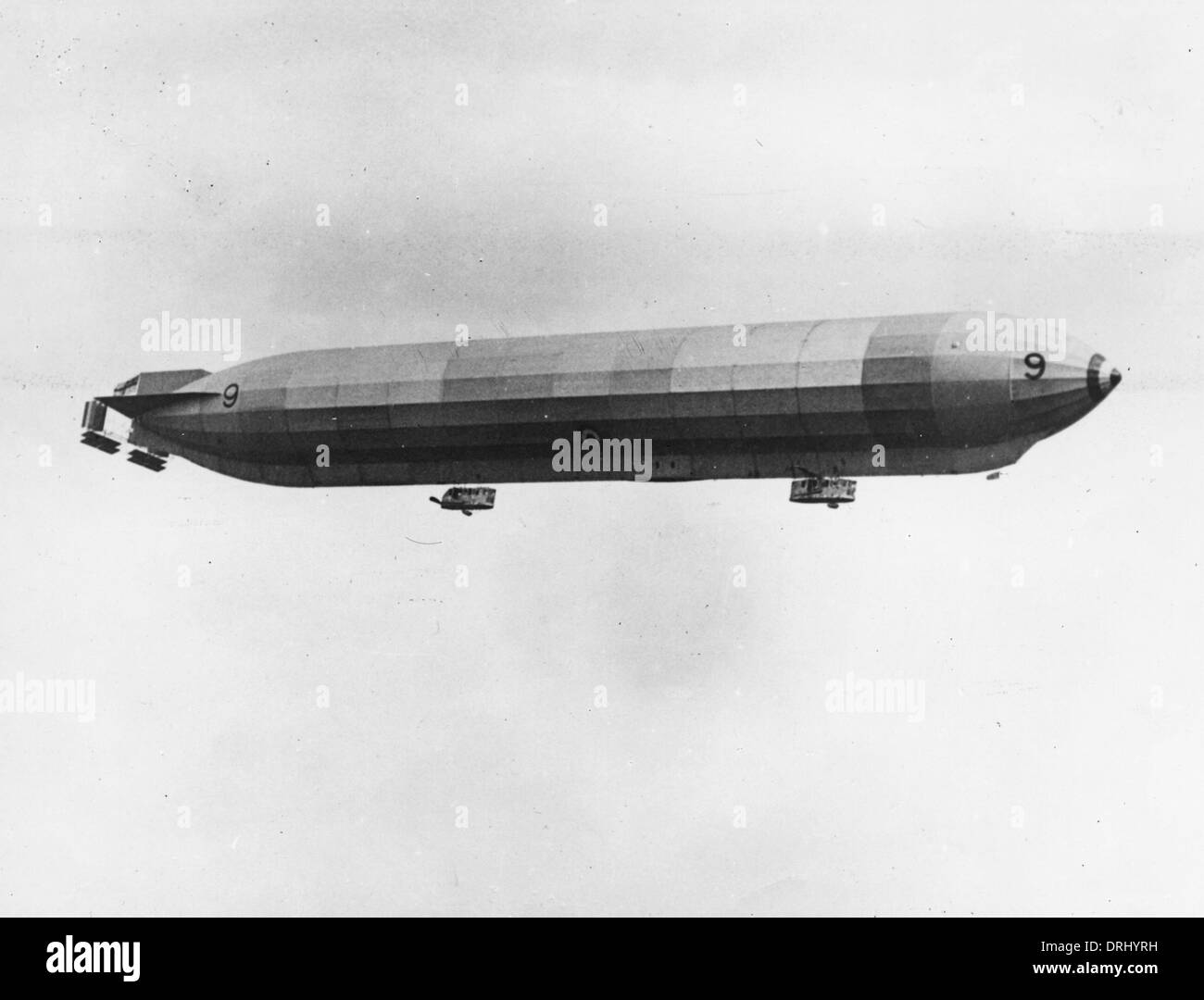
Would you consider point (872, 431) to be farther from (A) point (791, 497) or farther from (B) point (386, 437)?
(B) point (386, 437)

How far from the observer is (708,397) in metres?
72.8

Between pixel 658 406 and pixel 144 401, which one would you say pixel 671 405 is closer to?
pixel 658 406

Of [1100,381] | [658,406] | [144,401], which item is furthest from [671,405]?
[144,401]

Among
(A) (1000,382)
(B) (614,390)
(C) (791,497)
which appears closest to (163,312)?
(B) (614,390)

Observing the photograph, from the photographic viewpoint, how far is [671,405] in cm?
7344

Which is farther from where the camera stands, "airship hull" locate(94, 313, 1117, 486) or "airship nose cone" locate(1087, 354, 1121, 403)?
"airship hull" locate(94, 313, 1117, 486)

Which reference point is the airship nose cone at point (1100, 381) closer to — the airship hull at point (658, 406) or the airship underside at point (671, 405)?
the airship underside at point (671, 405)

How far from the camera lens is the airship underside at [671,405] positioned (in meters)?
70.6

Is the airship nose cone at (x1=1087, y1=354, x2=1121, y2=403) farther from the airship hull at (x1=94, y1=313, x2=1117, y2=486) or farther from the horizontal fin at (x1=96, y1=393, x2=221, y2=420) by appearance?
the horizontal fin at (x1=96, y1=393, x2=221, y2=420)

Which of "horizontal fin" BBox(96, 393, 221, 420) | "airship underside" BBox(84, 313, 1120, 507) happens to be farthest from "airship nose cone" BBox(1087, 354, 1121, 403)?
"horizontal fin" BBox(96, 393, 221, 420)

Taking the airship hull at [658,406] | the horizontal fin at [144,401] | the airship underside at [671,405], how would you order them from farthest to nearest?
the horizontal fin at [144,401] < the airship hull at [658,406] < the airship underside at [671,405]

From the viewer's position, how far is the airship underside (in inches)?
2778

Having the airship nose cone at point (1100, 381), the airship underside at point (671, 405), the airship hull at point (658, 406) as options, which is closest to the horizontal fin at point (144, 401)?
the airship underside at point (671, 405)
